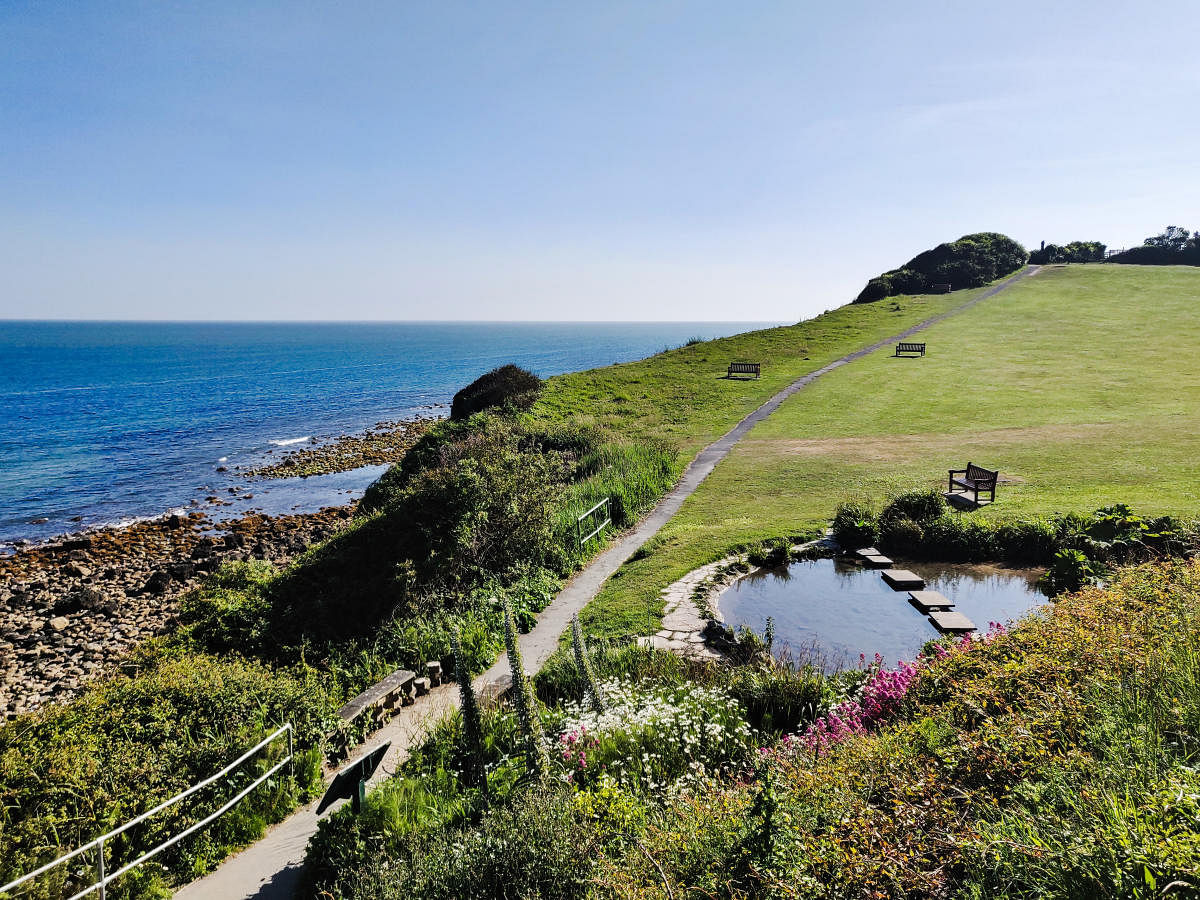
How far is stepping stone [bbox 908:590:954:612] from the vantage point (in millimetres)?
10595

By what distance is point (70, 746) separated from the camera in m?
6.32

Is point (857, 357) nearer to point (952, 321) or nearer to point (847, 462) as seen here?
point (952, 321)

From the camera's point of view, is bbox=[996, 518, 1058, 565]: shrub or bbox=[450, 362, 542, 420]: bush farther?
bbox=[450, 362, 542, 420]: bush

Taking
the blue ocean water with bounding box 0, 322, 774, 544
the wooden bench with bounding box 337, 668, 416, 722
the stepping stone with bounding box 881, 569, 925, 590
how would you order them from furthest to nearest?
the blue ocean water with bounding box 0, 322, 774, 544 → the stepping stone with bounding box 881, 569, 925, 590 → the wooden bench with bounding box 337, 668, 416, 722

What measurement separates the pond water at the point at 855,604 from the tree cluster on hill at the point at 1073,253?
74.3 metres

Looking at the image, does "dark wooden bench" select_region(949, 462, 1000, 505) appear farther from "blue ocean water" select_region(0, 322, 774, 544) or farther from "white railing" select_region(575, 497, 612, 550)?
"blue ocean water" select_region(0, 322, 774, 544)

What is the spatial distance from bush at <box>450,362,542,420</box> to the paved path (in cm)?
1328

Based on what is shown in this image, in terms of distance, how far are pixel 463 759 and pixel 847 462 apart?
16691mm

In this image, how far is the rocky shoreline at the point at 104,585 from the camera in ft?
50.0

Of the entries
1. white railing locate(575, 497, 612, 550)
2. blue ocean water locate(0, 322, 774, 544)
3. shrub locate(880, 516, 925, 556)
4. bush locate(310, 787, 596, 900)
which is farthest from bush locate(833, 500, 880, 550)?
blue ocean water locate(0, 322, 774, 544)

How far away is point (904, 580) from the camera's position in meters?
11.7

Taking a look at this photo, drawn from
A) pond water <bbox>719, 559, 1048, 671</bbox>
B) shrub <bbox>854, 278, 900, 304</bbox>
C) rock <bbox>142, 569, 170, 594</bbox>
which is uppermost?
shrub <bbox>854, 278, 900, 304</bbox>

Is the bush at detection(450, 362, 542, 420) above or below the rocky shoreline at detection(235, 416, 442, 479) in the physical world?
above

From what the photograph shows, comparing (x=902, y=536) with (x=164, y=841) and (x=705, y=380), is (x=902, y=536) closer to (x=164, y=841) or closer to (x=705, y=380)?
(x=164, y=841)
